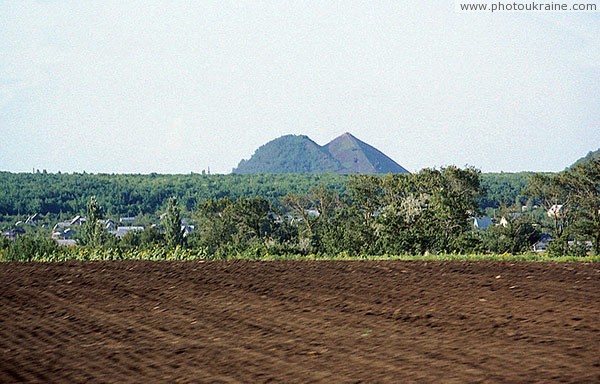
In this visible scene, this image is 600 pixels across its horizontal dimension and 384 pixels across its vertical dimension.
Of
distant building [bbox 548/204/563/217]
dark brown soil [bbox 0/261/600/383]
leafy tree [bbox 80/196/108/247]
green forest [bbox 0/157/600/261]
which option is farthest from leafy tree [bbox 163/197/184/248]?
dark brown soil [bbox 0/261/600/383]

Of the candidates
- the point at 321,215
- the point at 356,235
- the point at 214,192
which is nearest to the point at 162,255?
the point at 356,235

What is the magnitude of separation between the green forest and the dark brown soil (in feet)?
22.9

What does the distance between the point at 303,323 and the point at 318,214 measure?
49.2 metres

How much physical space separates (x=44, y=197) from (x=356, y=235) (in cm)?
6201

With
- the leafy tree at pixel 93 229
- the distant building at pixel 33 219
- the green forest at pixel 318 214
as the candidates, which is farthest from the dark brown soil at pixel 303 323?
the distant building at pixel 33 219

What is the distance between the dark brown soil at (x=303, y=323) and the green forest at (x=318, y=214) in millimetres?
6989

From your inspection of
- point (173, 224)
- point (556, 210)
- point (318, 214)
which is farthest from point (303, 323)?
point (173, 224)

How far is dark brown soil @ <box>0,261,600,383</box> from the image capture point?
21.7 feet

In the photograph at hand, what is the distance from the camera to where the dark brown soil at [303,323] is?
6.61 meters

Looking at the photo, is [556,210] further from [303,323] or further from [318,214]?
[303,323]

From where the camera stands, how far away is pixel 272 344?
307 inches

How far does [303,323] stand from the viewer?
8.92m

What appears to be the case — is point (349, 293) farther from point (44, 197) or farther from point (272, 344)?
point (44, 197)

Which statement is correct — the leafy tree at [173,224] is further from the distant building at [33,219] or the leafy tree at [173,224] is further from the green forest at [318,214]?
the distant building at [33,219]
